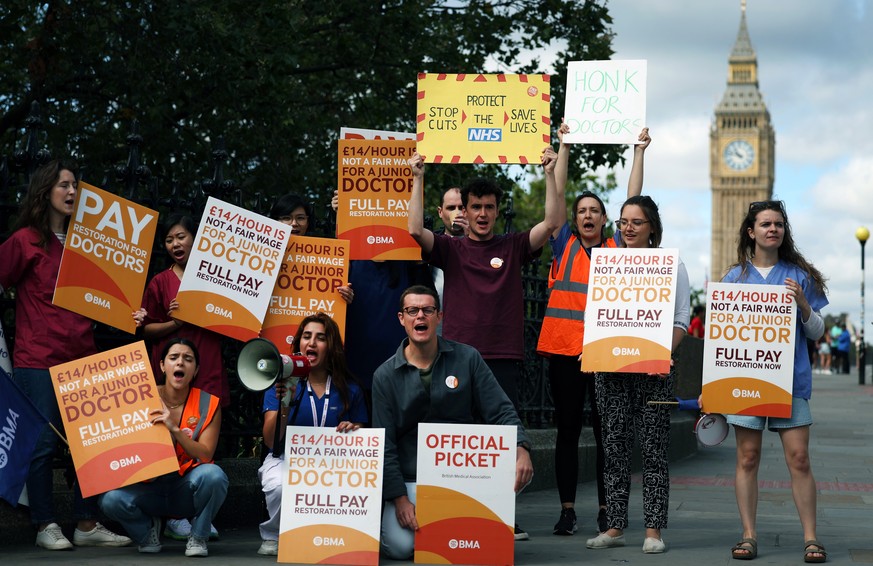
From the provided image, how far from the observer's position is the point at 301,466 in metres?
6.54

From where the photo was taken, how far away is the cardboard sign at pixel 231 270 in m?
7.33

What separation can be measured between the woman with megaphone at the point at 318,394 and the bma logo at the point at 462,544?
90 cm

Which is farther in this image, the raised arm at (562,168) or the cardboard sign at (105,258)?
the raised arm at (562,168)

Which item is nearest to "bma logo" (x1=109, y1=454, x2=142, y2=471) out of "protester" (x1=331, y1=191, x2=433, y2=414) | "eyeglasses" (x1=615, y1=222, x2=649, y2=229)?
"protester" (x1=331, y1=191, x2=433, y2=414)

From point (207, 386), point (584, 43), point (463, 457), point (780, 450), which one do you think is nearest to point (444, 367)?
point (463, 457)

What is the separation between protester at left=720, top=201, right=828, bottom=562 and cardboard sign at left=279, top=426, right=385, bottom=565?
6.43ft

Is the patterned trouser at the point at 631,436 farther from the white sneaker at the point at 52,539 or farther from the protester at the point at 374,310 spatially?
→ the white sneaker at the point at 52,539

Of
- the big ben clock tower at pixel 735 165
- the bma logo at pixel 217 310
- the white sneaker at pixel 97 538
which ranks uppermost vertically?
the big ben clock tower at pixel 735 165

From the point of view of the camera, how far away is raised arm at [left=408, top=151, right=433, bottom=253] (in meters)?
7.01

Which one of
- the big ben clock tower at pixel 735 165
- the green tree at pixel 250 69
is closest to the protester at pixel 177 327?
the green tree at pixel 250 69

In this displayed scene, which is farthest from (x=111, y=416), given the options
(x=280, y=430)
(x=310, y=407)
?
(x=310, y=407)

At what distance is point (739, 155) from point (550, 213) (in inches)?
6889

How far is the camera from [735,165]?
573 feet

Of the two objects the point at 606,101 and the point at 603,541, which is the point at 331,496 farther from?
the point at 606,101
